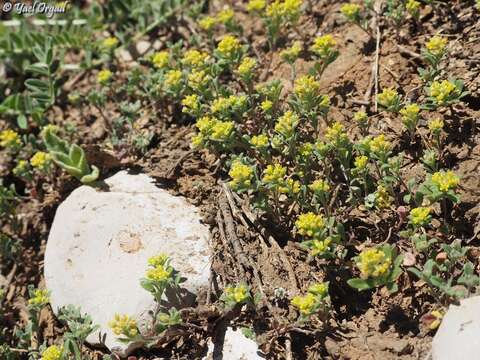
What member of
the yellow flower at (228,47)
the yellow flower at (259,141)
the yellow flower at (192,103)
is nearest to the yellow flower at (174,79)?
the yellow flower at (192,103)

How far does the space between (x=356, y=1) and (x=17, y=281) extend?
11.3 feet

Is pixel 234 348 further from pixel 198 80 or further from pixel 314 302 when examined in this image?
pixel 198 80

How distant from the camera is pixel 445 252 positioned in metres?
3.38

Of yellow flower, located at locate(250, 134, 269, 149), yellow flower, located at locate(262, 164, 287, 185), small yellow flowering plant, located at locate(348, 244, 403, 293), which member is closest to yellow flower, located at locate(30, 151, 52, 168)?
yellow flower, located at locate(250, 134, 269, 149)

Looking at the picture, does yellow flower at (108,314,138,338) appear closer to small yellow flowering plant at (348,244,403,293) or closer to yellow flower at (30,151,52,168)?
small yellow flowering plant at (348,244,403,293)

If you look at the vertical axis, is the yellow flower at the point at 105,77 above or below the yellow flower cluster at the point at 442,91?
below

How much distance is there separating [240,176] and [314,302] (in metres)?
0.93

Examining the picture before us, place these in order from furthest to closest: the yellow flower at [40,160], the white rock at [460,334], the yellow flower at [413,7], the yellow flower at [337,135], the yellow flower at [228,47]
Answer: the yellow flower at [40,160] → the yellow flower at [228,47] → the yellow flower at [413,7] → the yellow flower at [337,135] → the white rock at [460,334]

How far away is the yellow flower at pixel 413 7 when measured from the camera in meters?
4.22

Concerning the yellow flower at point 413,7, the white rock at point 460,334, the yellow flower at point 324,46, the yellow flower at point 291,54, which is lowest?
the white rock at point 460,334

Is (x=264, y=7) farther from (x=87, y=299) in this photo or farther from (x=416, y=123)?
(x=87, y=299)

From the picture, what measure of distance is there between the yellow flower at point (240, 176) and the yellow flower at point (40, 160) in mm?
1644

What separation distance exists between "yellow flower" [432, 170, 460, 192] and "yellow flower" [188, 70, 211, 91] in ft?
5.86

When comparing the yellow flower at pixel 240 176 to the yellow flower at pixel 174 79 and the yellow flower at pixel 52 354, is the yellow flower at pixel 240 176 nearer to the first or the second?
the yellow flower at pixel 174 79
